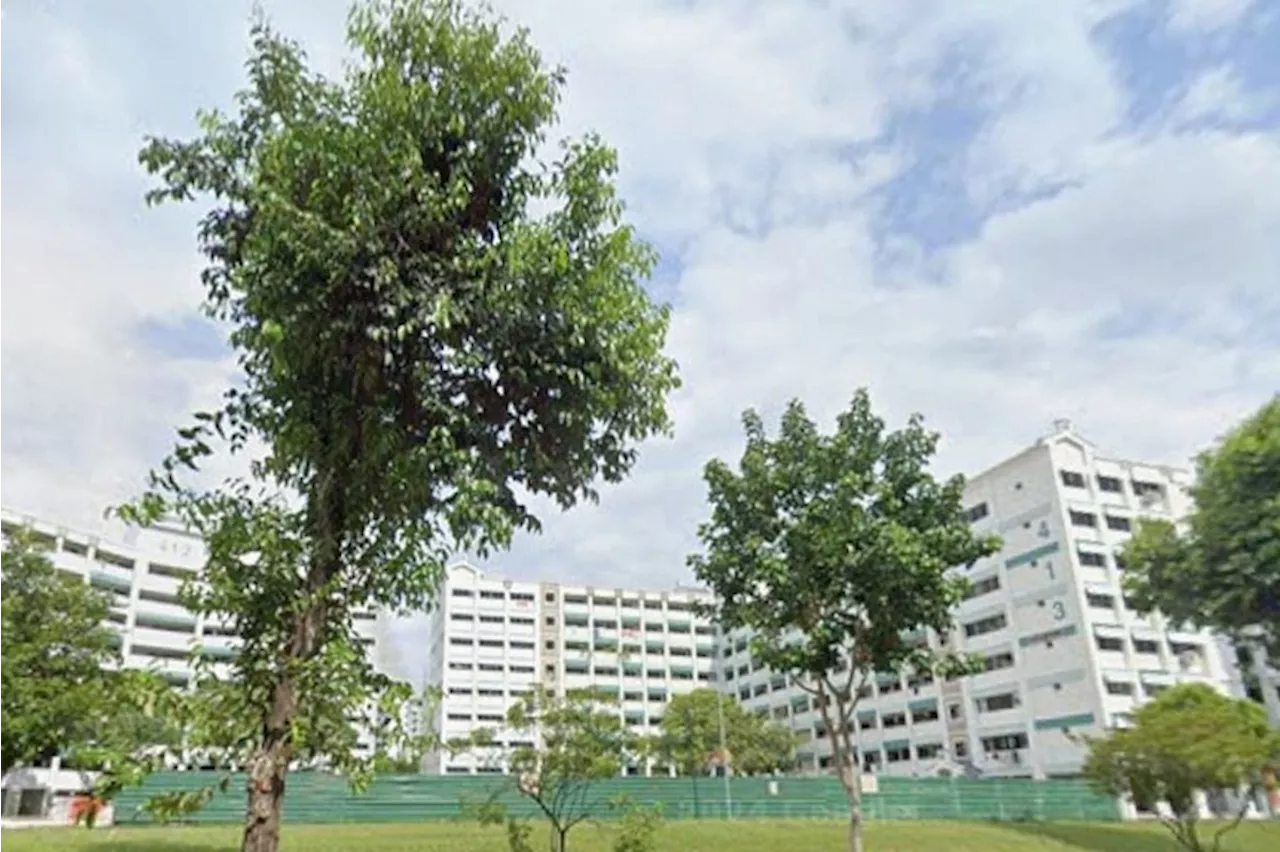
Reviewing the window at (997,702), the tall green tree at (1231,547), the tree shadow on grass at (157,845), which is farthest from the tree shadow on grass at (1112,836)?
the tree shadow on grass at (157,845)

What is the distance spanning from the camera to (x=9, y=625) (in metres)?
17.3

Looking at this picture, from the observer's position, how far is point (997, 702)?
Answer: 53.7 m

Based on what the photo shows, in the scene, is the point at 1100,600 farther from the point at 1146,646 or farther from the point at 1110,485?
the point at 1110,485

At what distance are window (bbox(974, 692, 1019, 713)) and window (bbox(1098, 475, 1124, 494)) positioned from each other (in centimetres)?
1323

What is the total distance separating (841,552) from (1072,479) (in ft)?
141

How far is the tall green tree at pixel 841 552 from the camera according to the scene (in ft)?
53.2

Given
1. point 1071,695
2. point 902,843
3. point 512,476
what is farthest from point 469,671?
point 512,476

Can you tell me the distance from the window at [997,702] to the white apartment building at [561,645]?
3288cm

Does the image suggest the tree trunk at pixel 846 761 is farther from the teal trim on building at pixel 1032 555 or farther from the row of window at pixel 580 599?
the row of window at pixel 580 599

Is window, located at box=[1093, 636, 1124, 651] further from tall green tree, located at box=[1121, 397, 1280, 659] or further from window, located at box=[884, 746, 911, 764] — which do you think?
tall green tree, located at box=[1121, 397, 1280, 659]

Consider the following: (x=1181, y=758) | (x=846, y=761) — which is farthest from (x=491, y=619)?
(x=846, y=761)

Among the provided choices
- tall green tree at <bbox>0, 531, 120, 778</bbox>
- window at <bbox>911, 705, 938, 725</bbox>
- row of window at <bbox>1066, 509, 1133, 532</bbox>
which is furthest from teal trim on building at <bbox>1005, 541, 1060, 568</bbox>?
tall green tree at <bbox>0, 531, 120, 778</bbox>

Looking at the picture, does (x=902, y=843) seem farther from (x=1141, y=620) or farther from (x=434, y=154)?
(x=1141, y=620)

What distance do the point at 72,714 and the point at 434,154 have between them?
45.8ft
